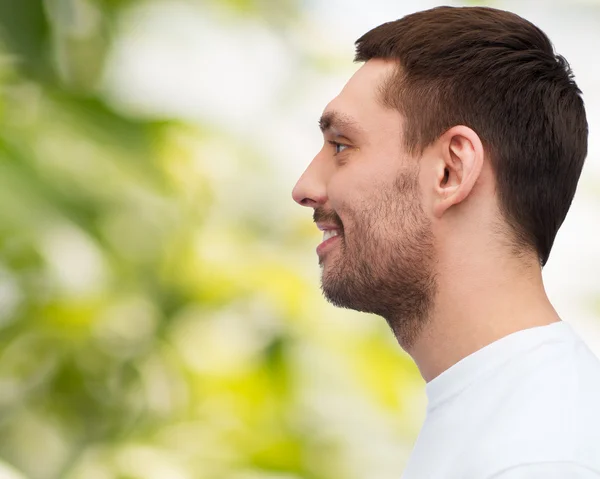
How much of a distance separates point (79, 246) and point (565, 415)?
1.57 meters

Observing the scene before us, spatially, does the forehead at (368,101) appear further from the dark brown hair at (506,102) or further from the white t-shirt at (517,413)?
the white t-shirt at (517,413)

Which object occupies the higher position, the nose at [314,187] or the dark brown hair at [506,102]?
the dark brown hair at [506,102]

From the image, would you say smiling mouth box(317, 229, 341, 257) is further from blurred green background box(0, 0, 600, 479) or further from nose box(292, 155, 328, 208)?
blurred green background box(0, 0, 600, 479)

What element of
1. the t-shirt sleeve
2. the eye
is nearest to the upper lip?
the eye

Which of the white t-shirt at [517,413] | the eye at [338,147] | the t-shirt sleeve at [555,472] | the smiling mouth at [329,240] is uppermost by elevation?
the eye at [338,147]

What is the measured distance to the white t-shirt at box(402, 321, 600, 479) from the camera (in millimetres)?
893

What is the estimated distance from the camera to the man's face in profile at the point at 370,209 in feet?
3.81

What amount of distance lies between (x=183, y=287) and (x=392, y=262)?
1.73 metres

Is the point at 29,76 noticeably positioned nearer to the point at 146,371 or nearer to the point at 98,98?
the point at 98,98

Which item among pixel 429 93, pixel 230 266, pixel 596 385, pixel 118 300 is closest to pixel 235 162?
pixel 230 266

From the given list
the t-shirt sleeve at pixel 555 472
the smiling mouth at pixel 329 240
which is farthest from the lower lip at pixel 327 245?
the t-shirt sleeve at pixel 555 472

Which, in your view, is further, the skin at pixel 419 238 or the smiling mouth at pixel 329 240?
the smiling mouth at pixel 329 240

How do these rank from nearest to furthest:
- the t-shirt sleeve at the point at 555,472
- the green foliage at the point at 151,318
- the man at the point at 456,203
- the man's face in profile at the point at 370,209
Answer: the t-shirt sleeve at the point at 555,472, the man at the point at 456,203, the man's face in profile at the point at 370,209, the green foliage at the point at 151,318

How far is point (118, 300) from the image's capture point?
2623 millimetres
